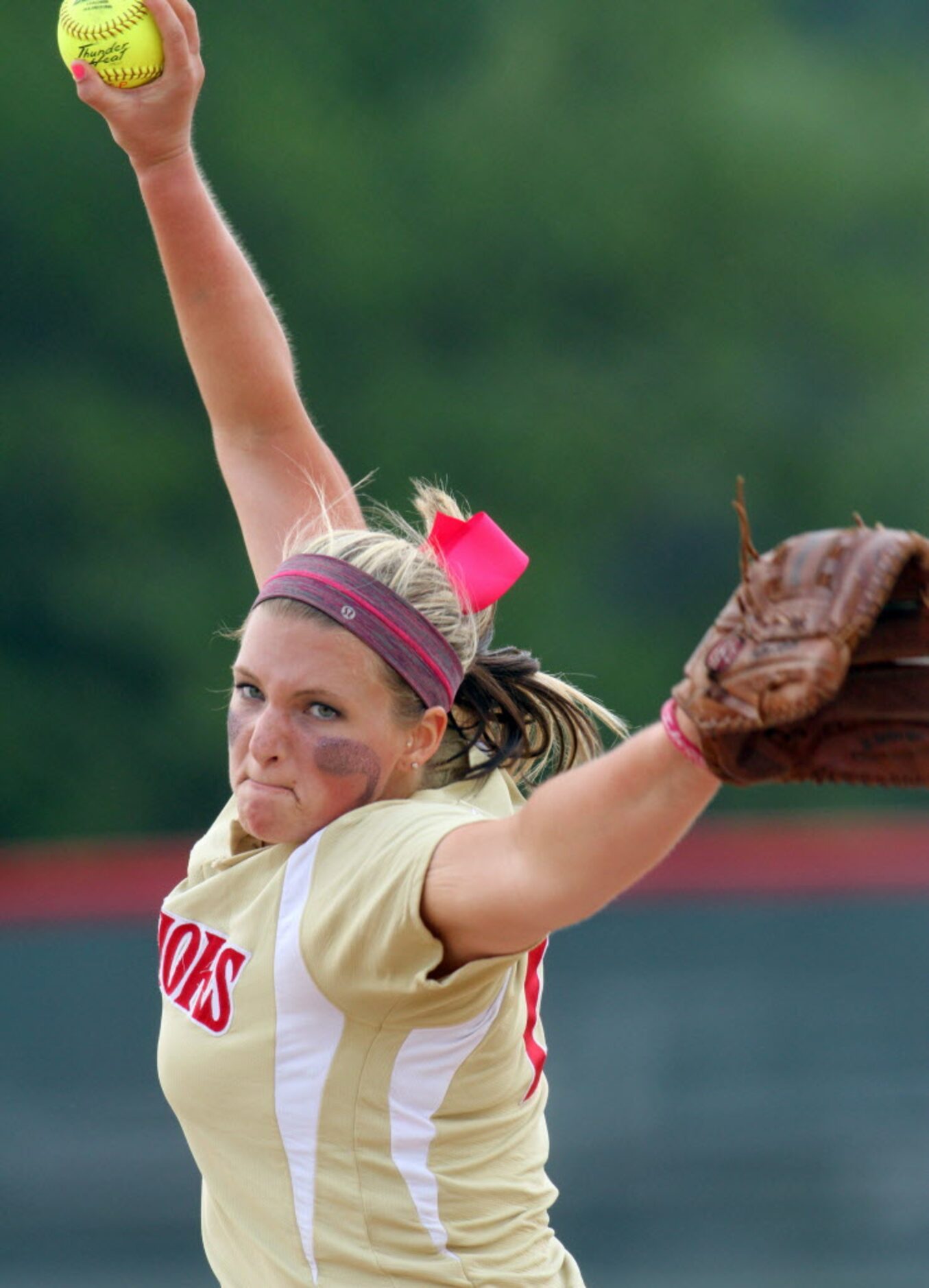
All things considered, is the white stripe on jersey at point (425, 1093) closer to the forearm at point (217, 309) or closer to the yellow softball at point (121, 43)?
the forearm at point (217, 309)

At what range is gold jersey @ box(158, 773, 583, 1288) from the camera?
192 cm

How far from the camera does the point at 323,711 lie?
6.72 ft

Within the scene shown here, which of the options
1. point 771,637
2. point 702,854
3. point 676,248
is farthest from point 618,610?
point 771,637

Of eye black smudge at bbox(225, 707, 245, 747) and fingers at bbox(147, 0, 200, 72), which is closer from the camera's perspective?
eye black smudge at bbox(225, 707, 245, 747)

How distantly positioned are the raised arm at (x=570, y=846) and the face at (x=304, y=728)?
281mm

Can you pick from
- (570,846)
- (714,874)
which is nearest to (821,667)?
(570,846)

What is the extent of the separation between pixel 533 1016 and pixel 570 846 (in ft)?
2.49

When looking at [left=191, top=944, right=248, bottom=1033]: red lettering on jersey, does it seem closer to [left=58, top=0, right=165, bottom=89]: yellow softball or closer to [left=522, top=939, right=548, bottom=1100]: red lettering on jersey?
[left=522, top=939, right=548, bottom=1100]: red lettering on jersey

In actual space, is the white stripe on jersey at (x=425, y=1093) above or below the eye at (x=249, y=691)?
below

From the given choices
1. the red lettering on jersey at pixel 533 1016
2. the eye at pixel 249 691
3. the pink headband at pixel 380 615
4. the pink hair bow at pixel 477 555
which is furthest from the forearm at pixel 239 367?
the red lettering on jersey at pixel 533 1016

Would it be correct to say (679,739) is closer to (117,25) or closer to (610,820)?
(610,820)

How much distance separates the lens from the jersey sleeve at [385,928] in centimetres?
183

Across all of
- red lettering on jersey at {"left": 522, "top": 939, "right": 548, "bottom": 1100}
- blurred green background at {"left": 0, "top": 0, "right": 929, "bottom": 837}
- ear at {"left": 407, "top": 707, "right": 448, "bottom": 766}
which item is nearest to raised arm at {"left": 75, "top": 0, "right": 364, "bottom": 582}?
ear at {"left": 407, "top": 707, "right": 448, "bottom": 766}

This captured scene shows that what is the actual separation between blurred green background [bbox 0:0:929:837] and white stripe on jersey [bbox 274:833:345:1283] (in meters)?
8.36
